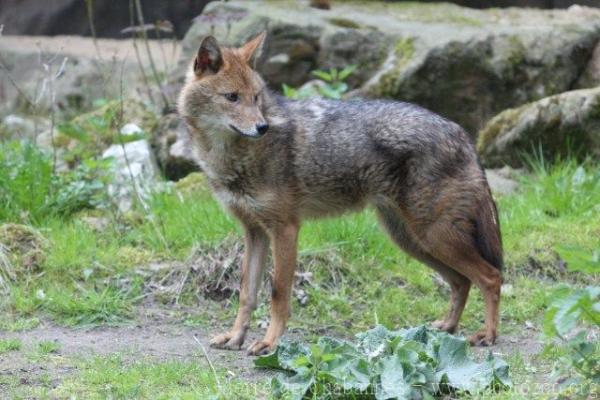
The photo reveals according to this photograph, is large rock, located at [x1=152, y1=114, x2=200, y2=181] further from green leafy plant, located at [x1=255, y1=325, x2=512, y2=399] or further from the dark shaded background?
green leafy plant, located at [x1=255, y1=325, x2=512, y2=399]

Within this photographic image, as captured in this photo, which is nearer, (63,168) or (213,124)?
(213,124)

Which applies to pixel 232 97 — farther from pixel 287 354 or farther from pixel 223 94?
pixel 287 354

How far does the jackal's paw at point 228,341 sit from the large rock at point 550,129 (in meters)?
3.90

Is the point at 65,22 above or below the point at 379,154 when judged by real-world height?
below

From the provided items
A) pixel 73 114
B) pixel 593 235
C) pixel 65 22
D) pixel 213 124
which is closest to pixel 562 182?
pixel 593 235

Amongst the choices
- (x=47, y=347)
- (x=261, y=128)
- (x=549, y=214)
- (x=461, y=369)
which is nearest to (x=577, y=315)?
(x=461, y=369)

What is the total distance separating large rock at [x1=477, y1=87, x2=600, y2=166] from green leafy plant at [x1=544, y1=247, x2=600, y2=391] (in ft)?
16.3

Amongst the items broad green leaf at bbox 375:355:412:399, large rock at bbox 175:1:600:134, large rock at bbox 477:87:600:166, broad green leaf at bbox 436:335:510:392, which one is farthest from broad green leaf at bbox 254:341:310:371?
large rock at bbox 175:1:600:134

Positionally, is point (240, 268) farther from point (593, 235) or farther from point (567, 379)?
point (567, 379)

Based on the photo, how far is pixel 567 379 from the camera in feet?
14.5

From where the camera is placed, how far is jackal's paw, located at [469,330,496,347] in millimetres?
6379

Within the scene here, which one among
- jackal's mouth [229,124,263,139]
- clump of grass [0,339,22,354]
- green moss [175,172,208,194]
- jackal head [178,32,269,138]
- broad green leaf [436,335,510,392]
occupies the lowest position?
green moss [175,172,208,194]

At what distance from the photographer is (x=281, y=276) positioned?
632 centimetres

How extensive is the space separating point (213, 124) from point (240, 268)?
1372mm
